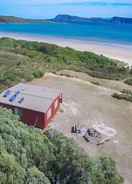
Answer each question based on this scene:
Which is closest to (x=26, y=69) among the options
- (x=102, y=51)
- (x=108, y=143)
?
(x=108, y=143)

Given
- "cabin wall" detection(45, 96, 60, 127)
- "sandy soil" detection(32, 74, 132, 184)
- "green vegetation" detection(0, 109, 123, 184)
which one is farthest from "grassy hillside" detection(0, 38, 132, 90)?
"green vegetation" detection(0, 109, 123, 184)

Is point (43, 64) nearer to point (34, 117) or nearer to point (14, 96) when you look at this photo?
point (14, 96)

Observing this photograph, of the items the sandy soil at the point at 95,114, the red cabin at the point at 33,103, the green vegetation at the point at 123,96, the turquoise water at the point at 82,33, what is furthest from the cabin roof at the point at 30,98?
the turquoise water at the point at 82,33

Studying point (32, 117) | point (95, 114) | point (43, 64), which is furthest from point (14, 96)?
point (43, 64)

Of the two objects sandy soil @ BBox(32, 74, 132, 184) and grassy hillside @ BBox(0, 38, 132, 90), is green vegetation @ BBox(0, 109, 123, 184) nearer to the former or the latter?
sandy soil @ BBox(32, 74, 132, 184)

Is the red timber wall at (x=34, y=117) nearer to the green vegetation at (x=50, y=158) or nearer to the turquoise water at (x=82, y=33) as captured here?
the green vegetation at (x=50, y=158)

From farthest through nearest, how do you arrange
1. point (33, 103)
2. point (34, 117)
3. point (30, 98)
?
point (30, 98)
point (33, 103)
point (34, 117)
